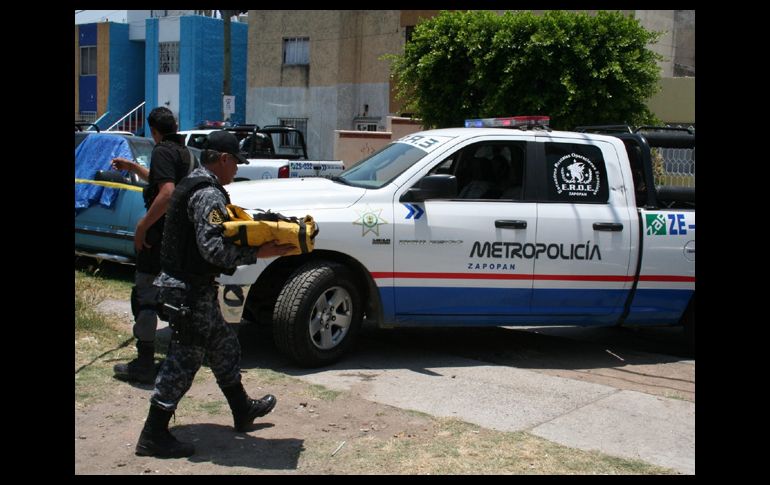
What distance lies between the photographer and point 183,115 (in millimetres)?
35844

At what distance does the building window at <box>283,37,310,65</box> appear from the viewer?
30.3 meters

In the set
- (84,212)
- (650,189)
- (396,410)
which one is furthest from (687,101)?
(396,410)

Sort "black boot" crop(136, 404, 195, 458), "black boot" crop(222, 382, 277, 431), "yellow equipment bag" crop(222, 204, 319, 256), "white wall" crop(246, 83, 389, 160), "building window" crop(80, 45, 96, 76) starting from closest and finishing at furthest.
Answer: "yellow equipment bag" crop(222, 204, 319, 256) → "black boot" crop(136, 404, 195, 458) → "black boot" crop(222, 382, 277, 431) → "white wall" crop(246, 83, 389, 160) → "building window" crop(80, 45, 96, 76)

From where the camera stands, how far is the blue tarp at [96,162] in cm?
953

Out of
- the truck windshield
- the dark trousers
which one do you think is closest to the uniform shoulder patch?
the dark trousers

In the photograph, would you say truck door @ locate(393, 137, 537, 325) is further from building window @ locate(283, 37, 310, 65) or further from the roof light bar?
building window @ locate(283, 37, 310, 65)

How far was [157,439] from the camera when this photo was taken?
15.1 ft

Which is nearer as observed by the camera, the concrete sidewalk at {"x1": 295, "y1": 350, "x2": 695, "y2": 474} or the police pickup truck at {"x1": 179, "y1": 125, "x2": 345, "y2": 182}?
the concrete sidewalk at {"x1": 295, "y1": 350, "x2": 695, "y2": 474}

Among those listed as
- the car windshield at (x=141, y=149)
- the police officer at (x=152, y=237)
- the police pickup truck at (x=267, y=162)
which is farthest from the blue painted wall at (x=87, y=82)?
the police officer at (x=152, y=237)

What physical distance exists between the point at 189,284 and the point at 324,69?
25.6 m

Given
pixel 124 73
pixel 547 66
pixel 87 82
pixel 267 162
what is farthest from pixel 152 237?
pixel 87 82

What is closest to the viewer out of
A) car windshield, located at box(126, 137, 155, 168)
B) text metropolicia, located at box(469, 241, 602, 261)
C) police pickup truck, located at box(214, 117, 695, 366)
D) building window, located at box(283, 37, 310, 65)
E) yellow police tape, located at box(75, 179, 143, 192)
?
police pickup truck, located at box(214, 117, 695, 366)

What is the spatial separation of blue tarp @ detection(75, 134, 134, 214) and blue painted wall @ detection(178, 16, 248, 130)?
24.9 m
